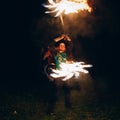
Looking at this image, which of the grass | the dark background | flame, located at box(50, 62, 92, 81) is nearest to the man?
the grass

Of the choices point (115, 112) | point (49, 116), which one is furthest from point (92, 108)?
point (49, 116)

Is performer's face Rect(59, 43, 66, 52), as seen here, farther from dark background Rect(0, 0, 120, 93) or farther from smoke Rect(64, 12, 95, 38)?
smoke Rect(64, 12, 95, 38)

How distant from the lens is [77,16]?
18.5m

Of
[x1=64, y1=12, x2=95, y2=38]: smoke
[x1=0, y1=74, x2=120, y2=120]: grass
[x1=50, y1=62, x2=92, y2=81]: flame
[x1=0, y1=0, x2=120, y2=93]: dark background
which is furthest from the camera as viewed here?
[x1=64, y1=12, x2=95, y2=38]: smoke

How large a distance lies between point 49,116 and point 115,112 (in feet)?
6.57

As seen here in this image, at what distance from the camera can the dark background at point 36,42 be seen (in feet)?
57.9

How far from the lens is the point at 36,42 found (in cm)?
2169

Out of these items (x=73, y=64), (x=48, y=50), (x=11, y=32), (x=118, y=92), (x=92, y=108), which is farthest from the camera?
(x=11, y=32)

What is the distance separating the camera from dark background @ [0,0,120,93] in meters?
17.6

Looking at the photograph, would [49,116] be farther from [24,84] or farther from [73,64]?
[24,84]

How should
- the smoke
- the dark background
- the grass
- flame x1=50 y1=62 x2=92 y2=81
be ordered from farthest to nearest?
the smoke, the dark background, the grass, flame x1=50 y1=62 x2=92 y2=81

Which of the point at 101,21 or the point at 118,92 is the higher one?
the point at 101,21

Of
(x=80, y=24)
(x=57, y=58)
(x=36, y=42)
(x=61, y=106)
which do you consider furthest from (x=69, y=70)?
(x=36, y=42)

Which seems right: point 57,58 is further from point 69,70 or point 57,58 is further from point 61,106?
point 61,106
